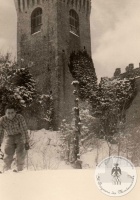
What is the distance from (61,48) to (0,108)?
683 cm

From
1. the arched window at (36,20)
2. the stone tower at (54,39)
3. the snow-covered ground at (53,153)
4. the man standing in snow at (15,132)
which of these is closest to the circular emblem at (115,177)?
the man standing in snow at (15,132)

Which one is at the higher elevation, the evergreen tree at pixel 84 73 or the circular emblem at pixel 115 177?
the evergreen tree at pixel 84 73

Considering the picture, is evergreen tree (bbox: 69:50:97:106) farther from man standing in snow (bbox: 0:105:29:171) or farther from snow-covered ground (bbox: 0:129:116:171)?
man standing in snow (bbox: 0:105:29:171)

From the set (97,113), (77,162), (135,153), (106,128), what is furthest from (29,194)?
(97,113)

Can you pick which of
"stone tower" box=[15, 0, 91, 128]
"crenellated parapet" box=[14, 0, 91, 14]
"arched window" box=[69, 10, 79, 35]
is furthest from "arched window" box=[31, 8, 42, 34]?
"arched window" box=[69, 10, 79, 35]

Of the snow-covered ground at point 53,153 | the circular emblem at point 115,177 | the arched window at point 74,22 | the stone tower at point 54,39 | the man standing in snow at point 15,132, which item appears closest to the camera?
the circular emblem at point 115,177

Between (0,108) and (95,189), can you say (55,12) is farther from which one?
(95,189)

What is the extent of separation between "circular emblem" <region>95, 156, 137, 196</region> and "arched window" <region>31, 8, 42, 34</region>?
16.7 metres

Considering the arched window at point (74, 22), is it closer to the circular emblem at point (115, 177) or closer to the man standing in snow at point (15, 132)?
the man standing in snow at point (15, 132)

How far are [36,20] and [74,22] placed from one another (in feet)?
7.48

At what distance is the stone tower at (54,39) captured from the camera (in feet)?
72.7

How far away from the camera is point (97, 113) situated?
814 inches

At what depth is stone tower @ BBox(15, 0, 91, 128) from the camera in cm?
2217

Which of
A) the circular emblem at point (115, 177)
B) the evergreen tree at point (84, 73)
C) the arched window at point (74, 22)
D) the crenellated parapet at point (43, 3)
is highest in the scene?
the crenellated parapet at point (43, 3)
